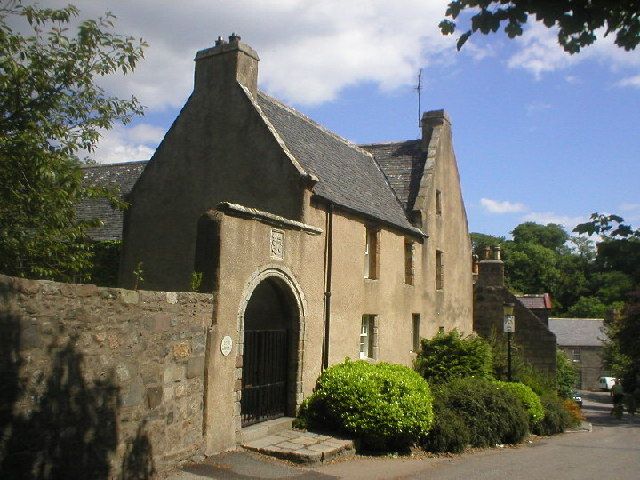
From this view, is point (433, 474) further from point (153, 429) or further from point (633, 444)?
point (633, 444)

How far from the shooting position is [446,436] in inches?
548

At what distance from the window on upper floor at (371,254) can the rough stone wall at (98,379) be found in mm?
7806

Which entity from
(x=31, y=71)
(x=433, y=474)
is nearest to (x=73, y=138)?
(x=31, y=71)

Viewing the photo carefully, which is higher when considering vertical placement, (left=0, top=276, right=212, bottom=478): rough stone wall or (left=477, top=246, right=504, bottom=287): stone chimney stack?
(left=477, top=246, right=504, bottom=287): stone chimney stack

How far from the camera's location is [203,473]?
957 centimetres

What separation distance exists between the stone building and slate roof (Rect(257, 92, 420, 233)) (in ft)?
0.28

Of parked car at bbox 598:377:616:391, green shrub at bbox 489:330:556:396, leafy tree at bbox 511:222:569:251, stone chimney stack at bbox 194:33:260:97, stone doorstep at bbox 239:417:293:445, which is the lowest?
parked car at bbox 598:377:616:391

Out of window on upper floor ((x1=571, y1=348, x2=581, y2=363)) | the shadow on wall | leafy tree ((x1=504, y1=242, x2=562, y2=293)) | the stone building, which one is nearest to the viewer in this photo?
the shadow on wall

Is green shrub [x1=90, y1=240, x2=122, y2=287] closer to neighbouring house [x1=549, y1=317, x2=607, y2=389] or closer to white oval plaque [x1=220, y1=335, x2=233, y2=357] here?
white oval plaque [x1=220, y1=335, x2=233, y2=357]

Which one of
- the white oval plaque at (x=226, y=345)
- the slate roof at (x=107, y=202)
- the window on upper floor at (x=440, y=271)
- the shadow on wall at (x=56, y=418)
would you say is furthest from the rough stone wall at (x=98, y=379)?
the window on upper floor at (x=440, y=271)

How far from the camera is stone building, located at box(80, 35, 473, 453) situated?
443 inches

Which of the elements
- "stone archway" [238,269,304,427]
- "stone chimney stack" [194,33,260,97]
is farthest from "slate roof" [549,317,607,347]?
"stone archway" [238,269,304,427]

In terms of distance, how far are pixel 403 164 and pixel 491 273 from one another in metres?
7.74

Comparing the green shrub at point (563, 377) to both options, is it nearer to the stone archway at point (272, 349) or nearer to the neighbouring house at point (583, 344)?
the stone archway at point (272, 349)
